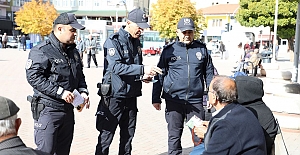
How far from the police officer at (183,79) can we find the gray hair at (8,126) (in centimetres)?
277

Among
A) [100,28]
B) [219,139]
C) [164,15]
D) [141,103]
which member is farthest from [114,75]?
[164,15]

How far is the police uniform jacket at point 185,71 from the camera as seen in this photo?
16.1 feet

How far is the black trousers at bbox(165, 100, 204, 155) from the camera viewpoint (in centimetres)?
493

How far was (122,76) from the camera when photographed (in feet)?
15.3

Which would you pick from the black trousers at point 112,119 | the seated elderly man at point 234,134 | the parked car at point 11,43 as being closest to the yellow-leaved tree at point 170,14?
the parked car at point 11,43

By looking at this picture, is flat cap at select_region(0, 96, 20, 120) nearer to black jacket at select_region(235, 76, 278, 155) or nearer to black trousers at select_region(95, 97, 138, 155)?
black jacket at select_region(235, 76, 278, 155)

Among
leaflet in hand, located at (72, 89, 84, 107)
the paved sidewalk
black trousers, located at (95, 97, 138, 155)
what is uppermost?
leaflet in hand, located at (72, 89, 84, 107)

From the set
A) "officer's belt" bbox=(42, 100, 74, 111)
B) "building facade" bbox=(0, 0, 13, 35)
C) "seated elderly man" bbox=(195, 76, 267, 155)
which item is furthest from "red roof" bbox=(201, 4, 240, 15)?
"seated elderly man" bbox=(195, 76, 267, 155)

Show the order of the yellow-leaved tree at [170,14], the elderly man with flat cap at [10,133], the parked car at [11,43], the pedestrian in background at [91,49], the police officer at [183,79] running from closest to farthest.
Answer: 1. the elderly man with flat cap at [10,133]
2. the police officer at [183,79]
3. the pedestrian in background at [91,49]
4. the parked car at [11,43]
5. the yellow-leaved tree at [170,14]

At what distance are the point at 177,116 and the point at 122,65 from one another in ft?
3.29

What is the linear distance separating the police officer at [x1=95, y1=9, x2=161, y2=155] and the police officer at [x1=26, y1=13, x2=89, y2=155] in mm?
471

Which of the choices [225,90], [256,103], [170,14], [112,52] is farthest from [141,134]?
[170,14]

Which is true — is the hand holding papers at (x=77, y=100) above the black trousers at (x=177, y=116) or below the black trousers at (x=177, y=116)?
above

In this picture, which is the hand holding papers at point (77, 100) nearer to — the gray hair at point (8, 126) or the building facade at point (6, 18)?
the gray hair at point (8, 126)
